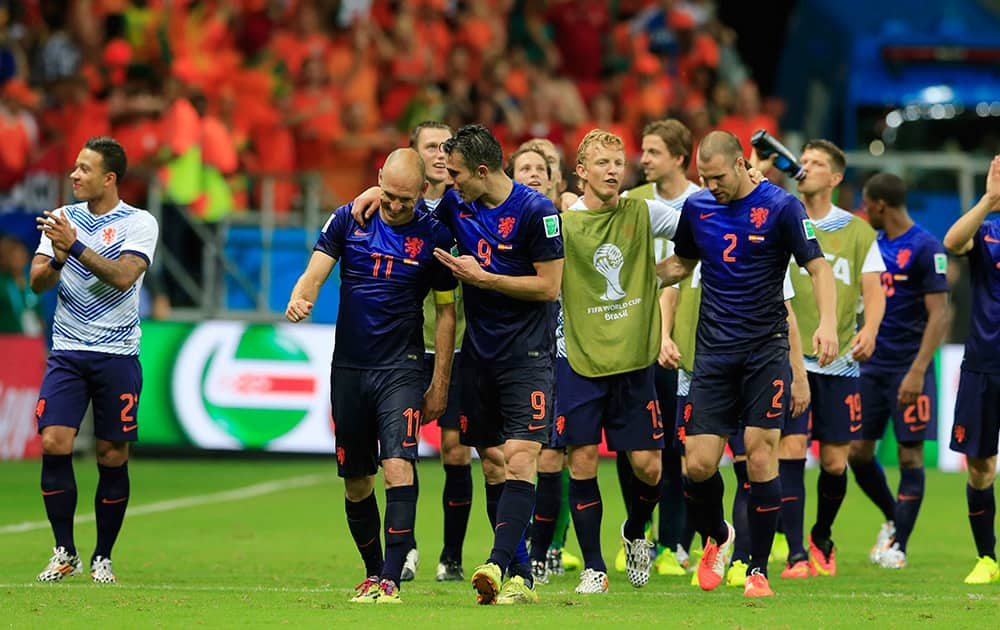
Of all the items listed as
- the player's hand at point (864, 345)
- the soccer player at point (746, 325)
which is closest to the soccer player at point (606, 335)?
the soccer player at point (746, 325)

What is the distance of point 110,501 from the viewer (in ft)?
32.3

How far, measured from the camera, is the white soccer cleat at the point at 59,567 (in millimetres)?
9547

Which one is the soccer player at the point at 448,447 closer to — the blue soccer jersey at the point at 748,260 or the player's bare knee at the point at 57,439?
the blue soccer jersey at the point at 748,260

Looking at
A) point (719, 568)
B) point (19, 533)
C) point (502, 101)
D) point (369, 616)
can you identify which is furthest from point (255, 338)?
point (369, 616)

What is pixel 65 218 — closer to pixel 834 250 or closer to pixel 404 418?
pixel 404 418

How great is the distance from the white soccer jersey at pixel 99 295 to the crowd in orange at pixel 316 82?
8273 mm

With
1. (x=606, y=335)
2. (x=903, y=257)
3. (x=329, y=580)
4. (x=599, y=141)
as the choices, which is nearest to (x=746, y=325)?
(x=606, y=335)

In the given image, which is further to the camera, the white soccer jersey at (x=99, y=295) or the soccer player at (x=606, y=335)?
the white soccer jersey at (x=99, y=295)

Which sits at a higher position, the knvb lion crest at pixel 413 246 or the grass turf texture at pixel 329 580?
the knvb lion crest at pixel 413 246

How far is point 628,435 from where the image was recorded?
9.38 m

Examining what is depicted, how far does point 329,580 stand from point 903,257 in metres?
4.67

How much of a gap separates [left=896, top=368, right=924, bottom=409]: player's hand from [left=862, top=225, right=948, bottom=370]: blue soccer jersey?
0.43m

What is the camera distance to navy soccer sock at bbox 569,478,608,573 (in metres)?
9.19

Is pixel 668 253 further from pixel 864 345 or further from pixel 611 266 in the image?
pixel 611 266
